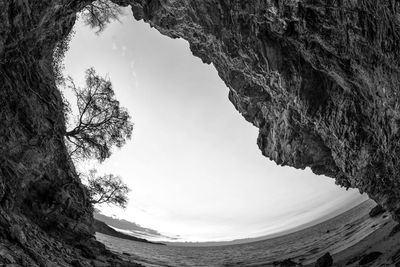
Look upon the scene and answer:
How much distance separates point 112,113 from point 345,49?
54.0 ft

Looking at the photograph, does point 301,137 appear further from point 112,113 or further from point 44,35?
point 44,35

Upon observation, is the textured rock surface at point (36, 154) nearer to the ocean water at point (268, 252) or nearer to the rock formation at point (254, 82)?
the rock formation at point (254, 82)

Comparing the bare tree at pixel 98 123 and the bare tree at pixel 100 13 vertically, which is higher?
the bare tree at pixel 100 13

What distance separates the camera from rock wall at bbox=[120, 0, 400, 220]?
10.5 metres

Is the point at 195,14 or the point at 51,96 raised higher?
the point at 195,14

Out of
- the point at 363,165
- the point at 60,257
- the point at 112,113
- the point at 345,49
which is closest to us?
the point at 60,257

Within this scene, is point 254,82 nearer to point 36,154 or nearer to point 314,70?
point 314,70

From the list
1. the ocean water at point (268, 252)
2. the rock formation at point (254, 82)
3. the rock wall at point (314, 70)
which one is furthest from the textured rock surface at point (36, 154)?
the rock wall at point (314, 70)

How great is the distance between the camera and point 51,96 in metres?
18.4

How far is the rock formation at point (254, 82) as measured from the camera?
34.1ft

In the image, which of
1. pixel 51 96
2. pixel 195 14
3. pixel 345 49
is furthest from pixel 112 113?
pixel 345 49

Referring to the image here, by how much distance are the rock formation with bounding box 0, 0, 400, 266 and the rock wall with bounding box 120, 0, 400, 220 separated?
0.06 metres

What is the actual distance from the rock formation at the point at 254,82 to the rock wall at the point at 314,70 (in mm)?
65

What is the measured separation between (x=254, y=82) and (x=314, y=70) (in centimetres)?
681
